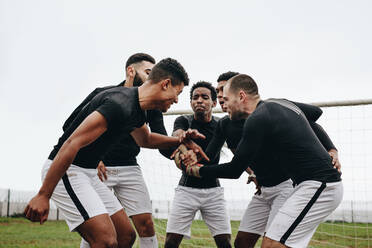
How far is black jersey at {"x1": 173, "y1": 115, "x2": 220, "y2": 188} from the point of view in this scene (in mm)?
5586

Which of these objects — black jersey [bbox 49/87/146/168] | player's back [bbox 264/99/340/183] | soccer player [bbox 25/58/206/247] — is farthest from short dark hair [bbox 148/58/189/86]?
player's back [bbox 264/99/340/183]

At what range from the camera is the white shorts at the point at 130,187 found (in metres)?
5.07

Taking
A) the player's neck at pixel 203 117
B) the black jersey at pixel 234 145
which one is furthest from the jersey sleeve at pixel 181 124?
the black jersey at pixel 234 145

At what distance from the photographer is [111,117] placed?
3.12 m

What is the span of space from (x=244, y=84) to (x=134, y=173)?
79.8 inches

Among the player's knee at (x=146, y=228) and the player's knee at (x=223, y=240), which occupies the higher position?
the player's knee at (x=146, y=228)

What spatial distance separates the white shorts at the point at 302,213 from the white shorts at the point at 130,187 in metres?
2.13

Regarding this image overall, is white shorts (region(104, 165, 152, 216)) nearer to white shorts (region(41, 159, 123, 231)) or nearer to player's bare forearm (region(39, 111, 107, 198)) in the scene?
white shorts (region(41, 159, 123, 231))

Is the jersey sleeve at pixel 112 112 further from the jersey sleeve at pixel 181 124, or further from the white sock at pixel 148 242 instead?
the jersey sleeve at pixel 181 124

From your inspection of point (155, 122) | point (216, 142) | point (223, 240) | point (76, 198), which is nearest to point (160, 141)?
point (155, 122)

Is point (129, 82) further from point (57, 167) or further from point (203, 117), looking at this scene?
point (57, 167)

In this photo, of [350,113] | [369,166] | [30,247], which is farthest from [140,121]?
[30,247]

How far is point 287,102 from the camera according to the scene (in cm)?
375

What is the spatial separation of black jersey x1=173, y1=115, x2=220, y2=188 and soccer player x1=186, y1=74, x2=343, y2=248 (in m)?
1.99
